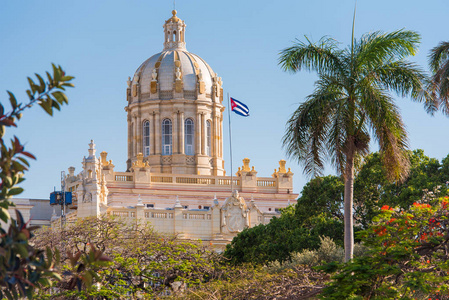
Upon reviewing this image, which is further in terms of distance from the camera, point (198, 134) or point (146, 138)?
point (146, 138)

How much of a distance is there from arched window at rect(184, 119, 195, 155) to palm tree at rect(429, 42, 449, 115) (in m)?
42.7

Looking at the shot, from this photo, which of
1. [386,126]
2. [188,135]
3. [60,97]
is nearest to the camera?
[60,97]

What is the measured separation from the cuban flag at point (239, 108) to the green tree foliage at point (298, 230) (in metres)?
15.0

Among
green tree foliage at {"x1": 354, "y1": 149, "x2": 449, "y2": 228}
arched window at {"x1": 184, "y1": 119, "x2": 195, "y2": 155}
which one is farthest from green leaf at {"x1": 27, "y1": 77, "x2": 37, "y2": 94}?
arched window at {"x1": 184, "y1": 119, "x2": 195, "y2": 155}

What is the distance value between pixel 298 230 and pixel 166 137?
3139cm

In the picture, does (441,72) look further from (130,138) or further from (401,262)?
(130,138)

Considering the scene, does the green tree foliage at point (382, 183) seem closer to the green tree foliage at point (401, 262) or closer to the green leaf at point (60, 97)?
the green tree foliage at point (401, 262)

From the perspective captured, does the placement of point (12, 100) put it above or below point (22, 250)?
above

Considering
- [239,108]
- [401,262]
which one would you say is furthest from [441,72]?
[239,108]

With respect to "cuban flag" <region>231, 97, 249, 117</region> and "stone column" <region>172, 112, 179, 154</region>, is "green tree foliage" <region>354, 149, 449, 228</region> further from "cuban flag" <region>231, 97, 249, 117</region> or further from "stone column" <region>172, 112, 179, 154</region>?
"stone column" <region>172, 112, 179, 154</region>

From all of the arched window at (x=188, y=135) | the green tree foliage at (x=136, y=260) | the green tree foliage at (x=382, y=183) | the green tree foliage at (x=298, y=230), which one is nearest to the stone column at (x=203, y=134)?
the arched window at (x=188, y=135)

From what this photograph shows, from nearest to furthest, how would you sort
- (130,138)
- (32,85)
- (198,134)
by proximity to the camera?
(32,85) < (198,134) < (130,138)

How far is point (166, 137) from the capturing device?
73.4 meters

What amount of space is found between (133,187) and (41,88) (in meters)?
53.9
